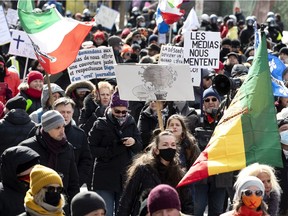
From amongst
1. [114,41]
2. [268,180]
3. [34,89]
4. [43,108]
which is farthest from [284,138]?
[114,41]

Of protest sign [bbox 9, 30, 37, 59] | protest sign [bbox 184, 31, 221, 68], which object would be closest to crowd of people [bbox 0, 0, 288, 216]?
protest sign [bbox 184, 31, 221, 68]

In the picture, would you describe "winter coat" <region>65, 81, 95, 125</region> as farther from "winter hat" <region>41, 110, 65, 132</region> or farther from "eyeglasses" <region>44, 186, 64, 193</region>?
"eyeglasses" <region>44, 186, 64, 193</region>

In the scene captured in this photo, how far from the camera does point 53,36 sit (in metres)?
12.4

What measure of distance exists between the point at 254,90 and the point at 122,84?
2.39m

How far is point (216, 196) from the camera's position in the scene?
1131 centimetres

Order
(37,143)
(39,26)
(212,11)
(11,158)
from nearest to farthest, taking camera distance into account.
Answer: (11,158)
(37,143)
(39,26)
(212,11)

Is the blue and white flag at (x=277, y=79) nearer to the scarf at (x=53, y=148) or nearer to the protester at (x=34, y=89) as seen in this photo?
the protester at (x=34, y=89)

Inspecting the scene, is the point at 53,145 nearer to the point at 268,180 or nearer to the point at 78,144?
the point at 78,144

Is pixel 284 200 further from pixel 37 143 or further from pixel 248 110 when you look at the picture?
pixel 37 143

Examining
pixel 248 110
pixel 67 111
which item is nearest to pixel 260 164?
pixel 248 110

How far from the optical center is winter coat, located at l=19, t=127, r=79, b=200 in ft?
29.7

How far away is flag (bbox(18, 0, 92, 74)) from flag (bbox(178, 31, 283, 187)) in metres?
3.63

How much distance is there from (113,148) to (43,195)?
3.48 m

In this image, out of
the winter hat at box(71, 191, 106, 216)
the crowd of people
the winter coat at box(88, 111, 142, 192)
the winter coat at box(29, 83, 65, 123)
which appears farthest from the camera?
the winter coat at box(29, 83, 65, 123)
